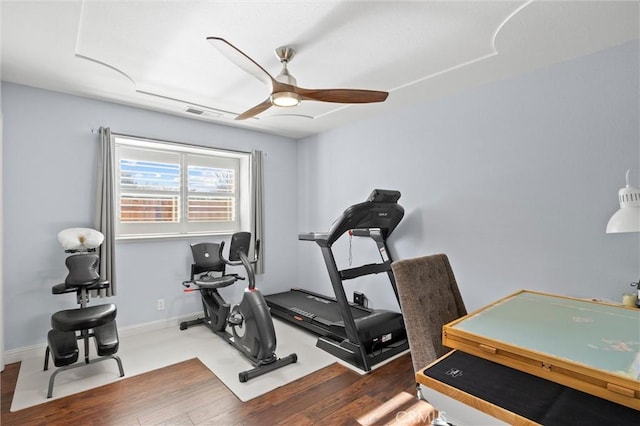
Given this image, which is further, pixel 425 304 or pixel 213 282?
pixel 213 282

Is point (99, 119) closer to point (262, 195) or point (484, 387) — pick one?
point (262, 195)

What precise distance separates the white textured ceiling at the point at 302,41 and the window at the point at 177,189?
0.86 m

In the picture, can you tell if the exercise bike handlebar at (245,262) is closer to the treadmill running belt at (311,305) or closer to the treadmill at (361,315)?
the treadmill at (361,315)

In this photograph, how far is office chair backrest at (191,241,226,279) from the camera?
150 inches

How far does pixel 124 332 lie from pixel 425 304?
3.42 meters

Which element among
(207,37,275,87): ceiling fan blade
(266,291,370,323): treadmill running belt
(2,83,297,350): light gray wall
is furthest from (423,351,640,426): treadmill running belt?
(2,83,297,350): light gray wall

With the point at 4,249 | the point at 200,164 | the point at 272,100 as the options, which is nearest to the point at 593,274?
the point at 272,100

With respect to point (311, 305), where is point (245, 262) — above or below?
above

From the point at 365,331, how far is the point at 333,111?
2482 mm

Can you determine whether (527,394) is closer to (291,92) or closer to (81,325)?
(291,92)

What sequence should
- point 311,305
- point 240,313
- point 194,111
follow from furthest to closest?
1. point 311,305
2. point 194,111
3. point 240,313

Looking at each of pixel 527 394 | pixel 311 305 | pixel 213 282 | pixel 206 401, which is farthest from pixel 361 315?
pixel 527 394

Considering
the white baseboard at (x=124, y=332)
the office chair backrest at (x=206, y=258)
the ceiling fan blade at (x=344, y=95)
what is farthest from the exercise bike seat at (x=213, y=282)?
the ceiling fan blade at (x=344, y=95)

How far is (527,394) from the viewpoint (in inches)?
38.8
